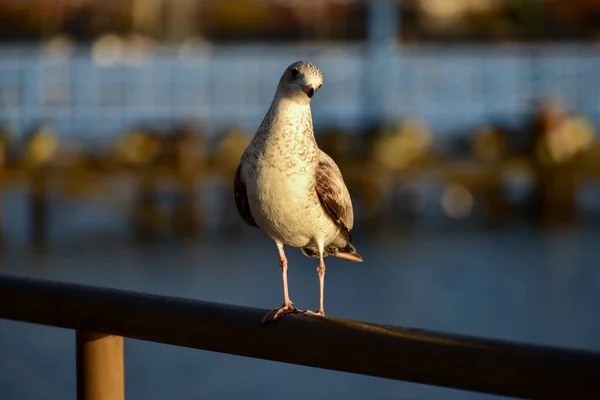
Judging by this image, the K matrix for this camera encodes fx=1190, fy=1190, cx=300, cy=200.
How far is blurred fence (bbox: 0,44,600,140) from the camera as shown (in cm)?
2808

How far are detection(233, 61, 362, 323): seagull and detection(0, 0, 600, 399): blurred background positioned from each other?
260 inches

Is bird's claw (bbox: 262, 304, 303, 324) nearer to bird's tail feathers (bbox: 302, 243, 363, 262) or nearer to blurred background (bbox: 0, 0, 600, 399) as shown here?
bird's tail feathers (bbox: 302, 243, 363, 262)

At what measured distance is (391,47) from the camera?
23.3 metres

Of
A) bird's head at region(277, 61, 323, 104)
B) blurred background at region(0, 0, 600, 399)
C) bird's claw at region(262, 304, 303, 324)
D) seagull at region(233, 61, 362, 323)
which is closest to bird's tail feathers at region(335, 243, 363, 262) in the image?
seagull at region(233, 61, 362, 323)

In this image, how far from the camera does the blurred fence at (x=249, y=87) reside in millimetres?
28078

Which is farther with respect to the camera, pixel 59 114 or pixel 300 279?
pixel 59 114

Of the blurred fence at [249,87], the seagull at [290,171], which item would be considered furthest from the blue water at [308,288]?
the seagull at [290,171]

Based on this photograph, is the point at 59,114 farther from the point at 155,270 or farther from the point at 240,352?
the point at 240,352

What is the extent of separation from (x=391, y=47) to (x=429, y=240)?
4.97m

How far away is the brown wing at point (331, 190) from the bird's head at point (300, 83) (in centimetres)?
25

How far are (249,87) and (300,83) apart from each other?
93.2 ft

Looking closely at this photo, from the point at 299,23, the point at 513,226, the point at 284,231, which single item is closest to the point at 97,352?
the point at 284,231

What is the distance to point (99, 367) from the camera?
2811mm

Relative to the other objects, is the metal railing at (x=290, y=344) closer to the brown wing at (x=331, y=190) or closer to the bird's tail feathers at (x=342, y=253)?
the brown wing at (x=331, y=190)
